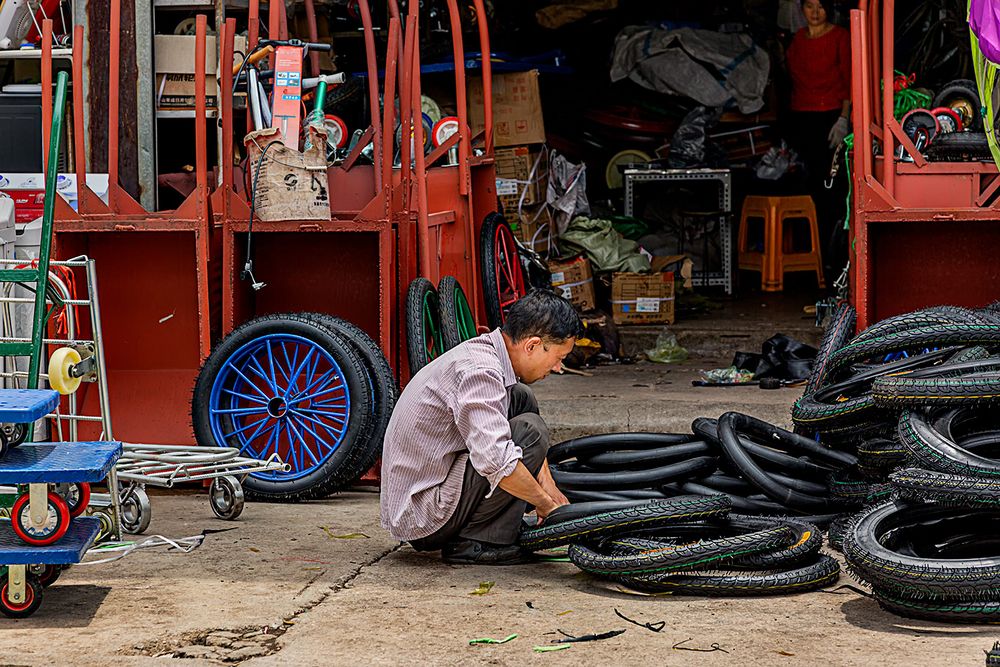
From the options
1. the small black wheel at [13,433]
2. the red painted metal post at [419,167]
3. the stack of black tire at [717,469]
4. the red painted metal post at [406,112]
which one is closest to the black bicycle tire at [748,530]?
the stack of black tire at [717,469]

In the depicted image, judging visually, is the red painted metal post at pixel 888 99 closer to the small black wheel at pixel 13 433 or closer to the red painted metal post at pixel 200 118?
the red painted metal post at pixel 200 118

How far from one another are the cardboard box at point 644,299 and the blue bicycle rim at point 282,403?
12.9 ft

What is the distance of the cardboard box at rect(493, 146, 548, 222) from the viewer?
34.6 feet

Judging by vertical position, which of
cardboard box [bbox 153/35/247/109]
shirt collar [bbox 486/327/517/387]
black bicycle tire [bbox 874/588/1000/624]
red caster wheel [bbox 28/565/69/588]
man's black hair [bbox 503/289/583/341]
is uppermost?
cardboard box [bbox 153/35/247/109]

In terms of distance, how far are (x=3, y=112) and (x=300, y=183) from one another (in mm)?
2631

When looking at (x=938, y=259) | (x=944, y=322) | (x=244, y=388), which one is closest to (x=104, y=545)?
(x=244, y=388)

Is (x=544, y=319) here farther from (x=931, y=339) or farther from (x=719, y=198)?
(x=719, y=198)

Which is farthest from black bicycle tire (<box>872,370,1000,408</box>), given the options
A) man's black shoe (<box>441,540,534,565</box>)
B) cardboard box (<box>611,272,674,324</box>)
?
cardboard box (<box>611,272,674,324</box>)

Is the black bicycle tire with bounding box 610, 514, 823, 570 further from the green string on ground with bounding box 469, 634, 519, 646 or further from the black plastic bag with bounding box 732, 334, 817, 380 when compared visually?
the black plastic bag with bounding box 732, 334, 817, 380

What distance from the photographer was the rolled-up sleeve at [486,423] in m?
4.61

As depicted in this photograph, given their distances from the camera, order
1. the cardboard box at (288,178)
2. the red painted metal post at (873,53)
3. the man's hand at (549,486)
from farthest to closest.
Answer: the red painted metal post at (873,53) → the cardboard box at (288,178) → the man's hand at (549,486)

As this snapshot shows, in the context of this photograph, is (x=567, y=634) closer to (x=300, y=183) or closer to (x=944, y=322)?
(x=944, y=322)

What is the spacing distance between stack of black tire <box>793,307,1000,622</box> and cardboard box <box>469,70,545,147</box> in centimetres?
515

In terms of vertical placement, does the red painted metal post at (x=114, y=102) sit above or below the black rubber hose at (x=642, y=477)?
above
